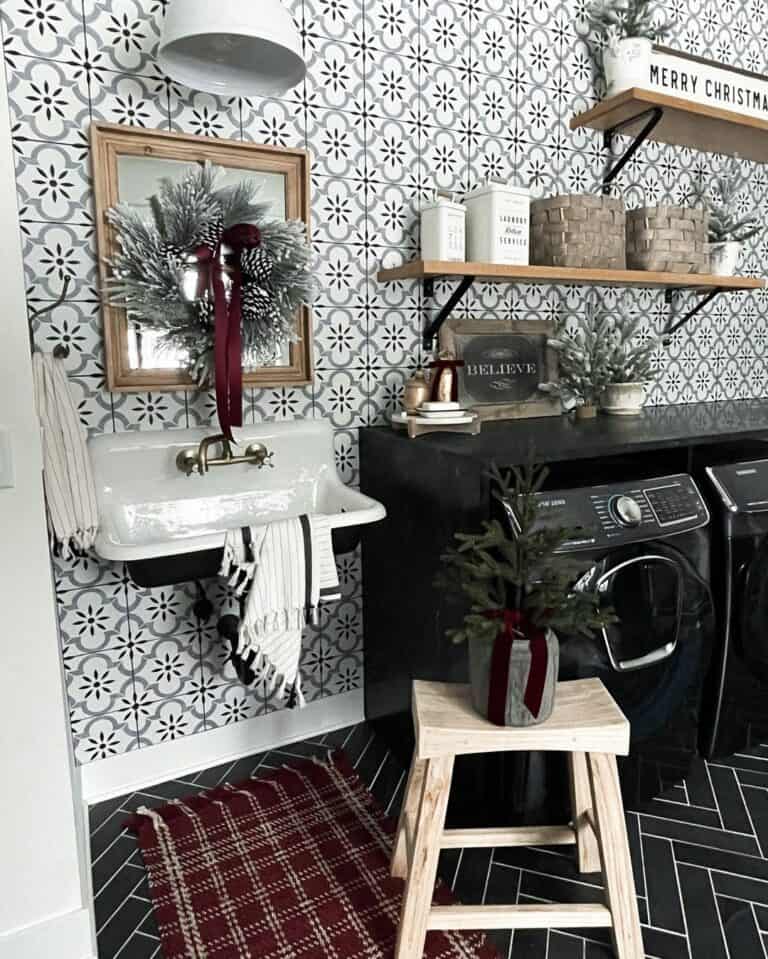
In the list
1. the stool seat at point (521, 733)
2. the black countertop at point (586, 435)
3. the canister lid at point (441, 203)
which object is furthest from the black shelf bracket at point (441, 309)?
the stool seat at point (521, 733)

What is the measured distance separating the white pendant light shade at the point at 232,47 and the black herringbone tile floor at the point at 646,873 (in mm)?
1953

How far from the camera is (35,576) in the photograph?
1.26m

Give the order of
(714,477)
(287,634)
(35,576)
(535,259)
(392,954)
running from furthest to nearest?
(535,259), (714,477), (287,634), (392,954), (35,576)

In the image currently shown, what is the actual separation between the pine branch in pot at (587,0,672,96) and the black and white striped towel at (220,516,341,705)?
1830mm

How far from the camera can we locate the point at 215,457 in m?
1.88

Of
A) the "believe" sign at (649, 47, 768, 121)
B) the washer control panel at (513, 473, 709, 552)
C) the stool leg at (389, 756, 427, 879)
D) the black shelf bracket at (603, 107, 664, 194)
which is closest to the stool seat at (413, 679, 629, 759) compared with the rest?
the stool leg at (389, 756, 427, 879)

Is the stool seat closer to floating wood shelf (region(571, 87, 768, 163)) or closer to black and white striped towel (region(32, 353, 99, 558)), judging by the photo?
black and white striped towel (region(32, 353, 99, 558))

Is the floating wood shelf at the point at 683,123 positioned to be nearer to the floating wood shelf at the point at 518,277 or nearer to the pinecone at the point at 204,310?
the floating wood shelf at the point at 518,277

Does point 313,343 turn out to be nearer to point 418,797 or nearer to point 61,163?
point 61,163

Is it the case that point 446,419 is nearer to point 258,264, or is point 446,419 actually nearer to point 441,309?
point 441,309

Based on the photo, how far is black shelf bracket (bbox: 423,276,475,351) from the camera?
215 cm

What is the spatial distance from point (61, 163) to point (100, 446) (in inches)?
27.8

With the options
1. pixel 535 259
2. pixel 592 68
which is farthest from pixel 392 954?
pixel 592 68

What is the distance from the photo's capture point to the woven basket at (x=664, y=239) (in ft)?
7.61
